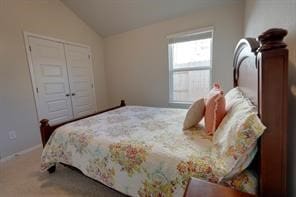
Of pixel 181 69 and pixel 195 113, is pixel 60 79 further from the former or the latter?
pixel 195 113

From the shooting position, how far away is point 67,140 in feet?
5.64

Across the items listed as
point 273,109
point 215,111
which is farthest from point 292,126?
point 215,111

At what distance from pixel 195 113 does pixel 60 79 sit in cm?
295

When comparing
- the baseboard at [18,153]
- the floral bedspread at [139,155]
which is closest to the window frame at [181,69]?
the floral bedspread at [139,155]

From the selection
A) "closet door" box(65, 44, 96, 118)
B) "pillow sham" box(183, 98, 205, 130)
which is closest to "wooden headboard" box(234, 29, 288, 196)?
"pillow sham" box(183, 98, 205, 130)

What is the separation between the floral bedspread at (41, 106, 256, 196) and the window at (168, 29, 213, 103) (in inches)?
56.4

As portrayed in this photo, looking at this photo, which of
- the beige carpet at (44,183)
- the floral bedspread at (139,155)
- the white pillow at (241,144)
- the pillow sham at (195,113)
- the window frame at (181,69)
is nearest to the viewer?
the white pillow at (241,144)

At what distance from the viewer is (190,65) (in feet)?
10.5

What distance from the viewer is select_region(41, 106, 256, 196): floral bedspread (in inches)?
41.3

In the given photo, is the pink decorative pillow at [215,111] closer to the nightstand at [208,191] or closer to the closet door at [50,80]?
the nightstand at [208,191]

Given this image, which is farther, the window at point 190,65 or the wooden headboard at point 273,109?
the window at point 190,65

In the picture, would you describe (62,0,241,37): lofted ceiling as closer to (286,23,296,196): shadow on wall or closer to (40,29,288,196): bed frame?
(286,23,296,196): shadow on wall

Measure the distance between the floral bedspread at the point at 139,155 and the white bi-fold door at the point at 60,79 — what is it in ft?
5.05

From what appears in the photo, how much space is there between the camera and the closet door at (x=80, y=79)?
354cm
